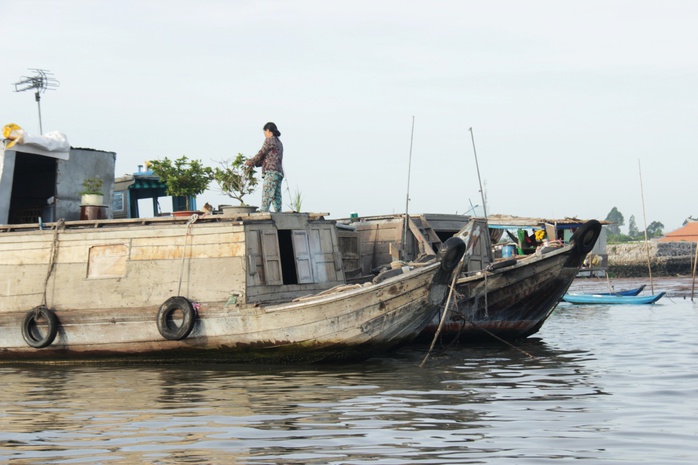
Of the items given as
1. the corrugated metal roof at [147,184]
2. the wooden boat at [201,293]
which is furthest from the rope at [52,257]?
the corrugated metal roof at [147,184]

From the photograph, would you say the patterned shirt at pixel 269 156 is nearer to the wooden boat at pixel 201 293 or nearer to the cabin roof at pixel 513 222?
the wooden boat at pixel 201 293

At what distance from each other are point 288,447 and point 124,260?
21.5 feet

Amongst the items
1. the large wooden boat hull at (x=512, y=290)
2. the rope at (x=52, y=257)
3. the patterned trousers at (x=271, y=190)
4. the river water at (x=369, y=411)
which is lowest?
the river water at (x=369, y=411)

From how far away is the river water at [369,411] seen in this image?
293 inches

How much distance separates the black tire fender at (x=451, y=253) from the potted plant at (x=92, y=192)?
5.83 metres

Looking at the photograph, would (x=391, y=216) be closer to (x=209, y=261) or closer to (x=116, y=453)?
(x=209, y=261)

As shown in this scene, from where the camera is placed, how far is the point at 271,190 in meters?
14.2

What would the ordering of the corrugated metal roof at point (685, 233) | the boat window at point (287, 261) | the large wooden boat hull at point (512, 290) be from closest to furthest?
the boat window at point (287, 261), the large wooden boat hull at point (512, 290), the corrugated metal roof at point (685, 233)

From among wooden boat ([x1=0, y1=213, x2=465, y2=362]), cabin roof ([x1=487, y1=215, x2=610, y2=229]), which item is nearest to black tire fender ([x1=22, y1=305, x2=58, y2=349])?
wooden boat ([x1=0, y1=213, x2=465, y2=362])

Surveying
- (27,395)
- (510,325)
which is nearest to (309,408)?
(27,395)

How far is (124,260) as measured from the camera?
1338 centimetres

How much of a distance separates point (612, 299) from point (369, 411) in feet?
69.9

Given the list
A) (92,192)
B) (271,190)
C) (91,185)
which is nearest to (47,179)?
(91,185)

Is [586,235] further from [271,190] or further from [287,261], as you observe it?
[271,190]
